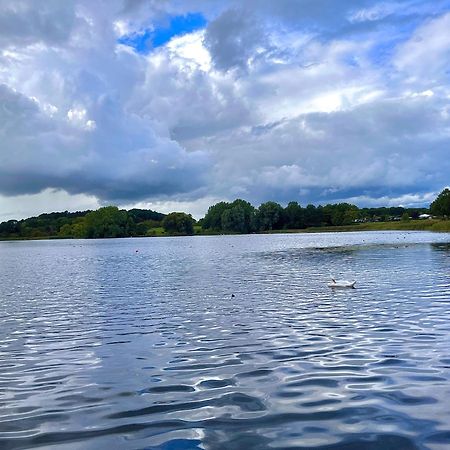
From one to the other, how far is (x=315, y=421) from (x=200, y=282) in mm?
30518

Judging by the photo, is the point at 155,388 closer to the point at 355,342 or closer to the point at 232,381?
the point at 232,381

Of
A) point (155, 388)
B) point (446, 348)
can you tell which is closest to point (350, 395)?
point (155, 388)

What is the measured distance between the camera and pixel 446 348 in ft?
53.9


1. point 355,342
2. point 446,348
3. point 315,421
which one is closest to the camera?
point 315,421

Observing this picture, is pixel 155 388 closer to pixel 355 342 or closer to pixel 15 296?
pixel 355 342

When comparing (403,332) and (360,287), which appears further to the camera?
(360,287)

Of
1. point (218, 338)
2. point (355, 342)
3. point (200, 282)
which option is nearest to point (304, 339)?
point (355, 342)

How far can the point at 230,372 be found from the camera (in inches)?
570

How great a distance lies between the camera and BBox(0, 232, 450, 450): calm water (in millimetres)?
10070

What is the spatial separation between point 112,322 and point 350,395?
48.0 ft

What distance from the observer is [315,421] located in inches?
415

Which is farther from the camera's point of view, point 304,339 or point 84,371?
point 304,339

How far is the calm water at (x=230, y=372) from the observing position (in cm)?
1007

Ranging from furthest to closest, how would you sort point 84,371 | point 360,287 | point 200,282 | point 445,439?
point 200,282 → point 360,287 → point 84,371 → point 445,439
